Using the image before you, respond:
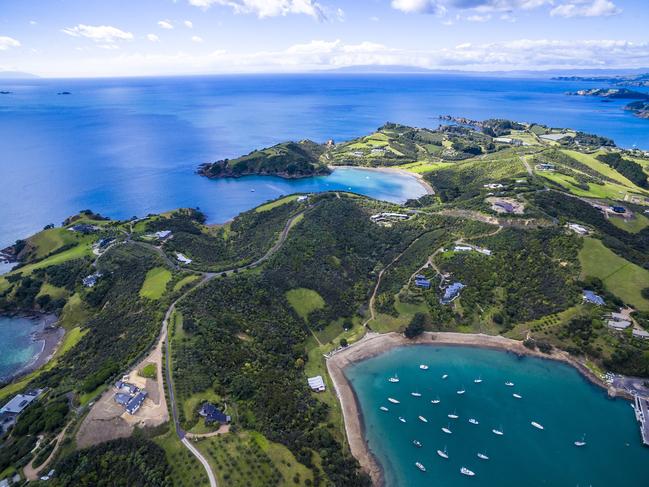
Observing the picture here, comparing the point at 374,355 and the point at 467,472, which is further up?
the point at 467,472

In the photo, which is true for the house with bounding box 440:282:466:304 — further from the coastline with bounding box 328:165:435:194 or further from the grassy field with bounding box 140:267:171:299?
the coastline with bounding box 328:165:435:194

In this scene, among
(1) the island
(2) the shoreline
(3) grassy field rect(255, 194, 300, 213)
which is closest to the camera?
(1) the island

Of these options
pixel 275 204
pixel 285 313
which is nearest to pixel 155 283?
pixel 285 313

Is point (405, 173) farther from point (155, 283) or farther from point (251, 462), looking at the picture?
point (251, 462)

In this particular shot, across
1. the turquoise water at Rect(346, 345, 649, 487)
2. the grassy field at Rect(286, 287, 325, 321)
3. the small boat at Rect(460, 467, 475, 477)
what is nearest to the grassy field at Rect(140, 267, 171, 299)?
the grassy field at Rect(286, 287, 325, 321)

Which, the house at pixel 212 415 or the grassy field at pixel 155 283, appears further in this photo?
the grassy field at pixel 155 283

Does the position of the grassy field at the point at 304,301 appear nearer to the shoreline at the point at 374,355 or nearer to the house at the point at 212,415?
the shoreline at the point at 374,355

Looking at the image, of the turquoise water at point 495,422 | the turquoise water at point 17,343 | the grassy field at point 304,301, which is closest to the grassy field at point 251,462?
the turquoise water at point 495,422
